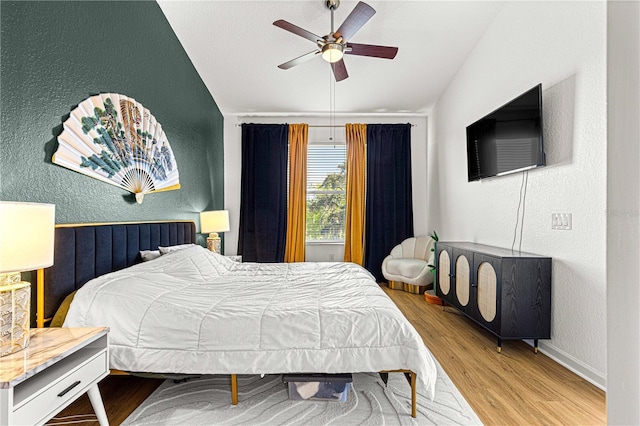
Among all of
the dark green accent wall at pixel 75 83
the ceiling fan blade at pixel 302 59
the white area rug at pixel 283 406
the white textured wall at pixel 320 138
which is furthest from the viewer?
the white textured wall at pixel 320 138

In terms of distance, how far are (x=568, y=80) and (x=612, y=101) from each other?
2.32 metres

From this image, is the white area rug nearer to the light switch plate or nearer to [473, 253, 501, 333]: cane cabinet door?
[473, 253, 501, 333]: cane cabinet door

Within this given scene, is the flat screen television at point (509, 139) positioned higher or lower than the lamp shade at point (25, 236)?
higher

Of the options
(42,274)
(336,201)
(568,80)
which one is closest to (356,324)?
(42,274)

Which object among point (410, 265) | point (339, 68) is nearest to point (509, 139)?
point (339, 68)

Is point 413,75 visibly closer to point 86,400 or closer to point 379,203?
point 379,203

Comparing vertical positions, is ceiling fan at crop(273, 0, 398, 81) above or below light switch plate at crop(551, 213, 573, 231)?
above

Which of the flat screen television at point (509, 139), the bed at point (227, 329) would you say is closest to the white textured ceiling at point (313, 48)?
the flat screen television at point (509, 139)

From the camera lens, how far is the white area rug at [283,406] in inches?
67.6

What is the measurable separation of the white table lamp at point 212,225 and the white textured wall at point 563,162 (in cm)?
296

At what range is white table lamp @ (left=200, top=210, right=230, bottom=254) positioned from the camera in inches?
160

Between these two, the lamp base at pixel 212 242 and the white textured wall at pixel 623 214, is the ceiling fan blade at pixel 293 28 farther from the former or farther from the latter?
the lamp base at pixel 212 242

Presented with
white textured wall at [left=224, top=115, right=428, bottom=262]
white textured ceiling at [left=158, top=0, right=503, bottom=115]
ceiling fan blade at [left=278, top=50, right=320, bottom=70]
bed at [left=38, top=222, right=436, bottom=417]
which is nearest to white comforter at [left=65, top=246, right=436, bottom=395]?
bed at [left=38, top=222, right=436, bottom=417]

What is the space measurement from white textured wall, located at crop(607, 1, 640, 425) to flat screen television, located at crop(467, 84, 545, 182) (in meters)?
2.30
